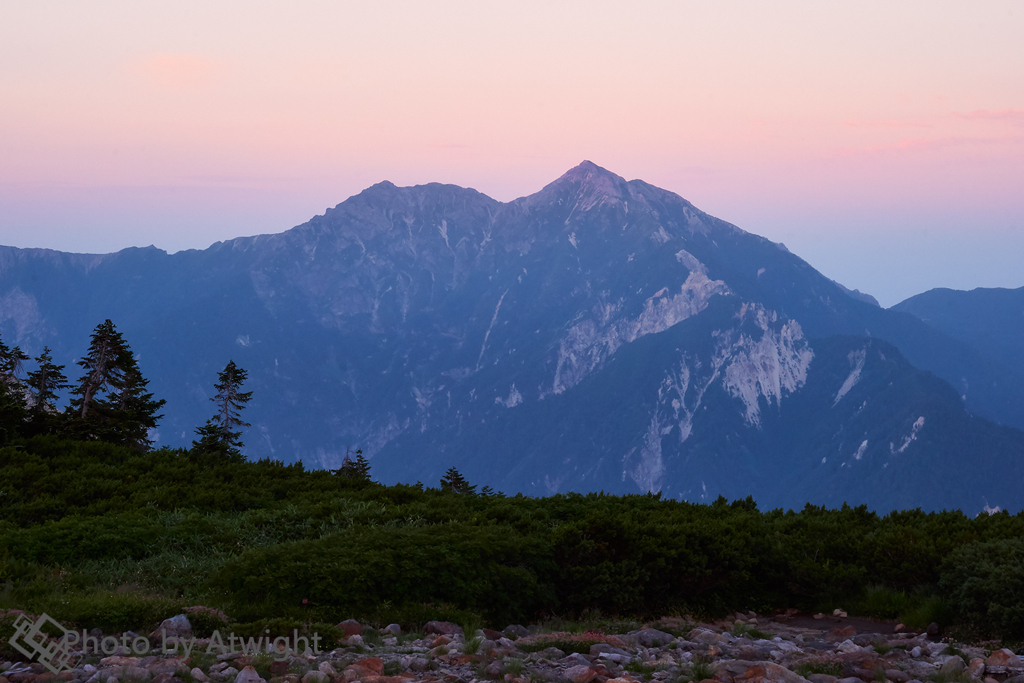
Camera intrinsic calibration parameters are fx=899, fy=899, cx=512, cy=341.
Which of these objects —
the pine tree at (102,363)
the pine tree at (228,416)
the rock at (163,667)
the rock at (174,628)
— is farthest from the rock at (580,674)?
the pine tree at (228,416)

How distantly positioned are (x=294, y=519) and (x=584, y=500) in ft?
25.2

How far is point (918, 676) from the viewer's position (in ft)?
38.7

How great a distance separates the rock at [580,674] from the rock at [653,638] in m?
2.69

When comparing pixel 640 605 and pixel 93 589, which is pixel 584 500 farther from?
pixel 93 589

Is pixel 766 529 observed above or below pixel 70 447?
below

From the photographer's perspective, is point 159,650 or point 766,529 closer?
point 159,650

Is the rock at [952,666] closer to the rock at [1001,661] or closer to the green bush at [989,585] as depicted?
the rock at [1001,661]

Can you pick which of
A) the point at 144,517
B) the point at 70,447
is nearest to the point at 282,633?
the point at 144,517

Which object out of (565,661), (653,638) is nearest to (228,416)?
(653,638)

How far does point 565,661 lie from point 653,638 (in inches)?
93.6

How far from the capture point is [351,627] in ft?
45.3

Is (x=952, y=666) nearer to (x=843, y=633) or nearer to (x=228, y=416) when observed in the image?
(x=843, y=633)

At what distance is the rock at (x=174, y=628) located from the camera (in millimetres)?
12516

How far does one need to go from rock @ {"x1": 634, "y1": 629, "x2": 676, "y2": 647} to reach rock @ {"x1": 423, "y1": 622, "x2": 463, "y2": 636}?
9.15 feet
